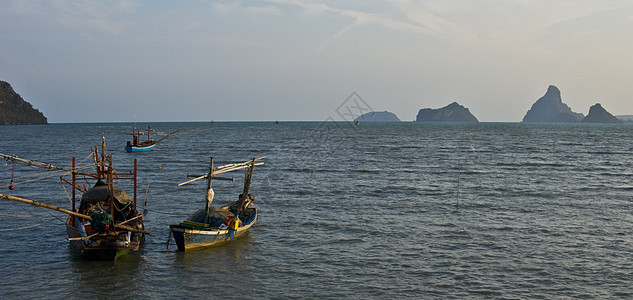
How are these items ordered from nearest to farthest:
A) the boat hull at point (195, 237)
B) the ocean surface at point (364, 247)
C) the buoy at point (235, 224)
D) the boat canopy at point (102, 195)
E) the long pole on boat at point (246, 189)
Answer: the ocean surface at point (364, 247) → the boat hull at point (195, 237) → the boat canopy at point (102, 195) → the buoy at point (235, 224) → the long pole on boat at point (246, 189)

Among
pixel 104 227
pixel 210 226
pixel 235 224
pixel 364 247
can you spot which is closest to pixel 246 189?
pixel 235 224

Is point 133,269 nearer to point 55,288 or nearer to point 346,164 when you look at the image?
point 55,288

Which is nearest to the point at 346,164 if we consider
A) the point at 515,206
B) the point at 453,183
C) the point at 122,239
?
the point at 453,183

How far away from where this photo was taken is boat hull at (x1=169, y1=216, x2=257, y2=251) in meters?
24.2

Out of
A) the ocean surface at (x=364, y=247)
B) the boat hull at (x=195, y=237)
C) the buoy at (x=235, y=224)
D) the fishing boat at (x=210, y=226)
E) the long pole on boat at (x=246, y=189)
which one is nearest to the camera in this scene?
the ocean surface at (x=364, y=247)

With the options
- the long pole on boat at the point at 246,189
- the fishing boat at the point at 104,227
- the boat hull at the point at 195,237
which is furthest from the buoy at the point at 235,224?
the fishing boat at the point at 104,227

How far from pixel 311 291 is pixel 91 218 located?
10553 millimetres

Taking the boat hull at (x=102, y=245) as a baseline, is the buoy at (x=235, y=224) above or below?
above

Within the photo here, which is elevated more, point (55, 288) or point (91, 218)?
point (91, 218)

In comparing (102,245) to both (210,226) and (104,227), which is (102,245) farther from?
(210,226)

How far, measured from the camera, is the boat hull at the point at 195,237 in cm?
2417

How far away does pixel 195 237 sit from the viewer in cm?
2448

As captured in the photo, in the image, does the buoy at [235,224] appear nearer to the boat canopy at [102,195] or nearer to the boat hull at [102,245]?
the boat hull at [102,245]

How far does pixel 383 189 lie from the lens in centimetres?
4244
